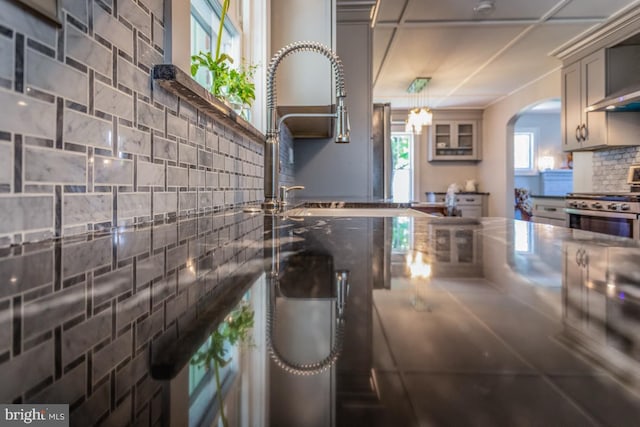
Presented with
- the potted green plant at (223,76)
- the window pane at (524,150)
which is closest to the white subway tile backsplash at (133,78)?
the potted green plant at (223,76)

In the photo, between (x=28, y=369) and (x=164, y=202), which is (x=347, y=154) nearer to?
(x=164, y=202)

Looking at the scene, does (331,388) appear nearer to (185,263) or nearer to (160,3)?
(185,263)

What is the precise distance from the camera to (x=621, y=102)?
302 centimetres

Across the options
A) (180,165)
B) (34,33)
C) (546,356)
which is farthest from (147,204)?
(546,356)

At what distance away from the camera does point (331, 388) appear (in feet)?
0.45

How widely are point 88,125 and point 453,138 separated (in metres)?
6.65

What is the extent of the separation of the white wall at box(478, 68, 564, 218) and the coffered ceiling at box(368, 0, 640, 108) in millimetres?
223

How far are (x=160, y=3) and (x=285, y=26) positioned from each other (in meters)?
1.45

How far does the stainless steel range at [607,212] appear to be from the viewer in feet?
9.32

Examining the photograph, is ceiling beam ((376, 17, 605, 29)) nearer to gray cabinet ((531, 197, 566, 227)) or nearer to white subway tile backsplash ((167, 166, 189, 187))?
gray cabinet ((531, 197, 566, 227))

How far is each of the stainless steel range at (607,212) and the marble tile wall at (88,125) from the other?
128 inches

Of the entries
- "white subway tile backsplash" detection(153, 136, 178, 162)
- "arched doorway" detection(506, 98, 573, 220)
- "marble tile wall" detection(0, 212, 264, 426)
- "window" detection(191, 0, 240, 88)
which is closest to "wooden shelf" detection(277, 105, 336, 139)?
"window" detection(191, 0, 240, 88)

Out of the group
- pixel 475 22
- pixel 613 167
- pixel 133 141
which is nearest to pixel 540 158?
pixel 613 167

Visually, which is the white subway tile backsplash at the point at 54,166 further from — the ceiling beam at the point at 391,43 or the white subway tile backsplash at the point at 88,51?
the ceiling beam at the point at 391,43
